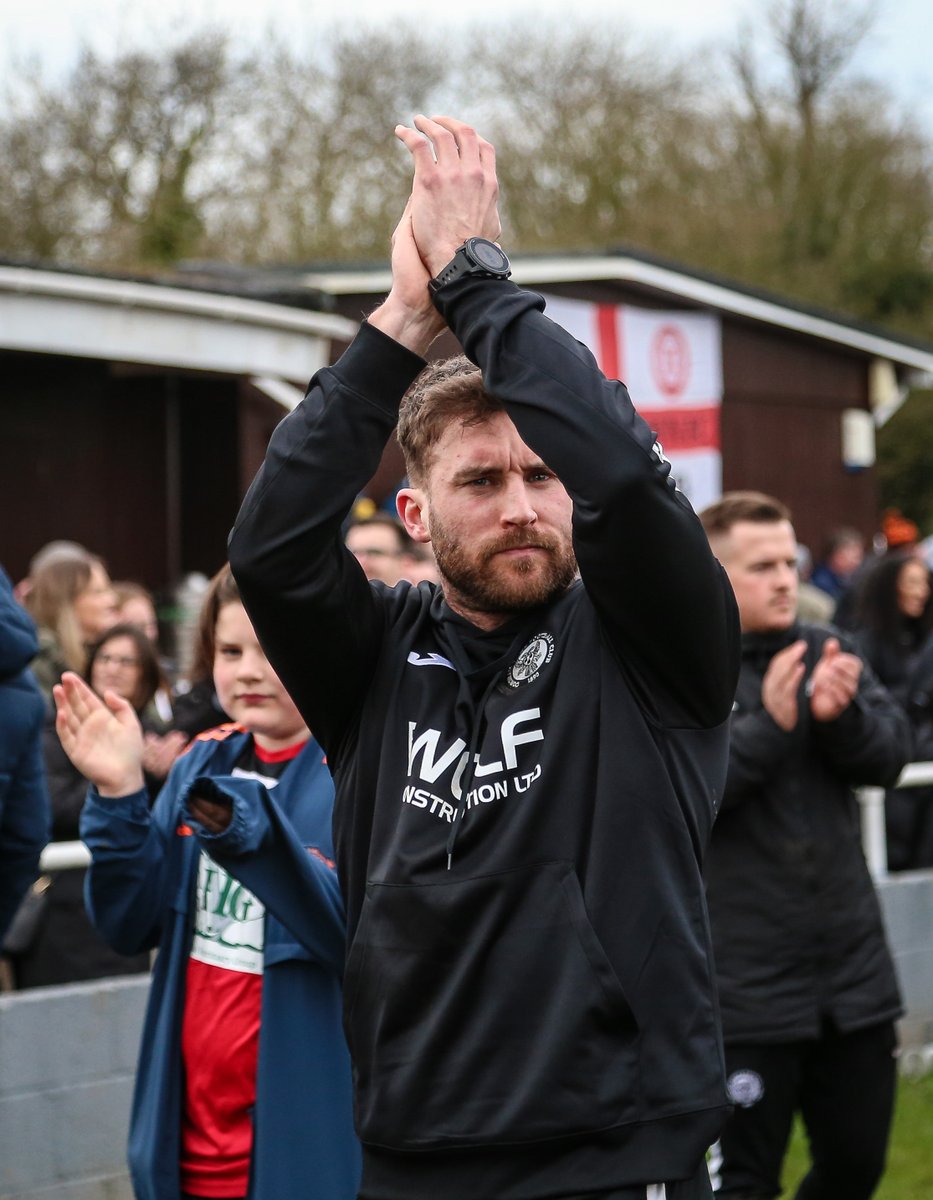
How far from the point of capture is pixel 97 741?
3.45 m

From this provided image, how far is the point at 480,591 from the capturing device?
8.70 ft

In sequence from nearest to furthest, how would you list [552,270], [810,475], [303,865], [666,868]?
[666,868] < [303,865] < [552,270] < [810,475]

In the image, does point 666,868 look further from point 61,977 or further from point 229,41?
point 229,41

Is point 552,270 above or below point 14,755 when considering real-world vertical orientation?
above

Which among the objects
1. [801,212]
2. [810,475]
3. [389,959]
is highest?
[801,212]

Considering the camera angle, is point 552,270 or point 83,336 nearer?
point 83,336

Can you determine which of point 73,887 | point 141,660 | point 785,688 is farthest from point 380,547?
point 785,688

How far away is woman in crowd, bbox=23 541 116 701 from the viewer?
6.94m

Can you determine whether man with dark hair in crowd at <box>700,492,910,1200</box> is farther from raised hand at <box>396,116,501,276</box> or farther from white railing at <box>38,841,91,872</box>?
raised hand at <box>396,116,501,276</box>

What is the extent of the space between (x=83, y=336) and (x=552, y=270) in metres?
6.17

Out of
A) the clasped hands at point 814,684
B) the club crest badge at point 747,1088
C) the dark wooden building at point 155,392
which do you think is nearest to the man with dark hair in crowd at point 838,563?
the dark wooden building at point 155,392

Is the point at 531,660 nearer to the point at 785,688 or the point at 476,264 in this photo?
the point at 476,264

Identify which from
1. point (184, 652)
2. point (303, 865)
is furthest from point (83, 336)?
point (303, 865)

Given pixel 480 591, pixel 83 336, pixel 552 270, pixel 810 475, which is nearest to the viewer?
pixel 480 591
